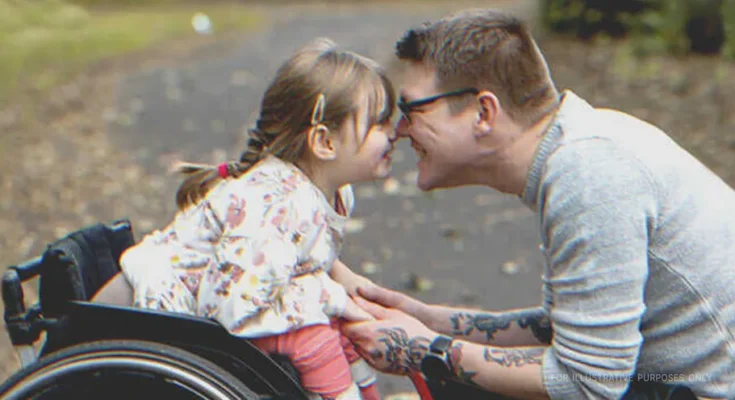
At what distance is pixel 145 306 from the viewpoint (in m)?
2.52

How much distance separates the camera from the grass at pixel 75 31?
7203 millimetres

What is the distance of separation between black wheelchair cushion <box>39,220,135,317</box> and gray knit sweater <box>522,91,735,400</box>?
1.14m

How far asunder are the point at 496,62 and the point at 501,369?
75 cm

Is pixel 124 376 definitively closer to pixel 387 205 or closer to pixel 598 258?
pixel 598 258

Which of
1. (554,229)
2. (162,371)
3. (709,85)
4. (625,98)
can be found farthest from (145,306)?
(709,85)

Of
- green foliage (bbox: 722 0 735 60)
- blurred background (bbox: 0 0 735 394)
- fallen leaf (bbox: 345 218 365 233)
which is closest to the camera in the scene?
blurred background (bbox: 0 0 735 394)

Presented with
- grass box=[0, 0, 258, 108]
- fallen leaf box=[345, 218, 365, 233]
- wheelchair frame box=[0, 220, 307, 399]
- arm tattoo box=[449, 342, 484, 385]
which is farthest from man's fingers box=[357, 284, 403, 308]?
grass box=[0, 0, 258, 108]

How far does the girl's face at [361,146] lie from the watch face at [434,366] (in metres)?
0.51

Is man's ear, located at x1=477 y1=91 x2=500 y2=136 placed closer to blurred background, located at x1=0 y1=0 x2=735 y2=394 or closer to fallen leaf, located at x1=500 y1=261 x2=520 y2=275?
blurred background, located at x1=0 y1=0 x2=735 y2=394

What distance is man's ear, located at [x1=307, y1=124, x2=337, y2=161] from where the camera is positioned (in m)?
2.59

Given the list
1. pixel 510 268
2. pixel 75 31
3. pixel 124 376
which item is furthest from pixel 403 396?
pixel 75 31

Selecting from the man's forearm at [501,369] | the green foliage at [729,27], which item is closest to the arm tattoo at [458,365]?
the man's forearm at [501,369]

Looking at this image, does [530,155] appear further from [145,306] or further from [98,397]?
[98,397]

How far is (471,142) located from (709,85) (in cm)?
726
